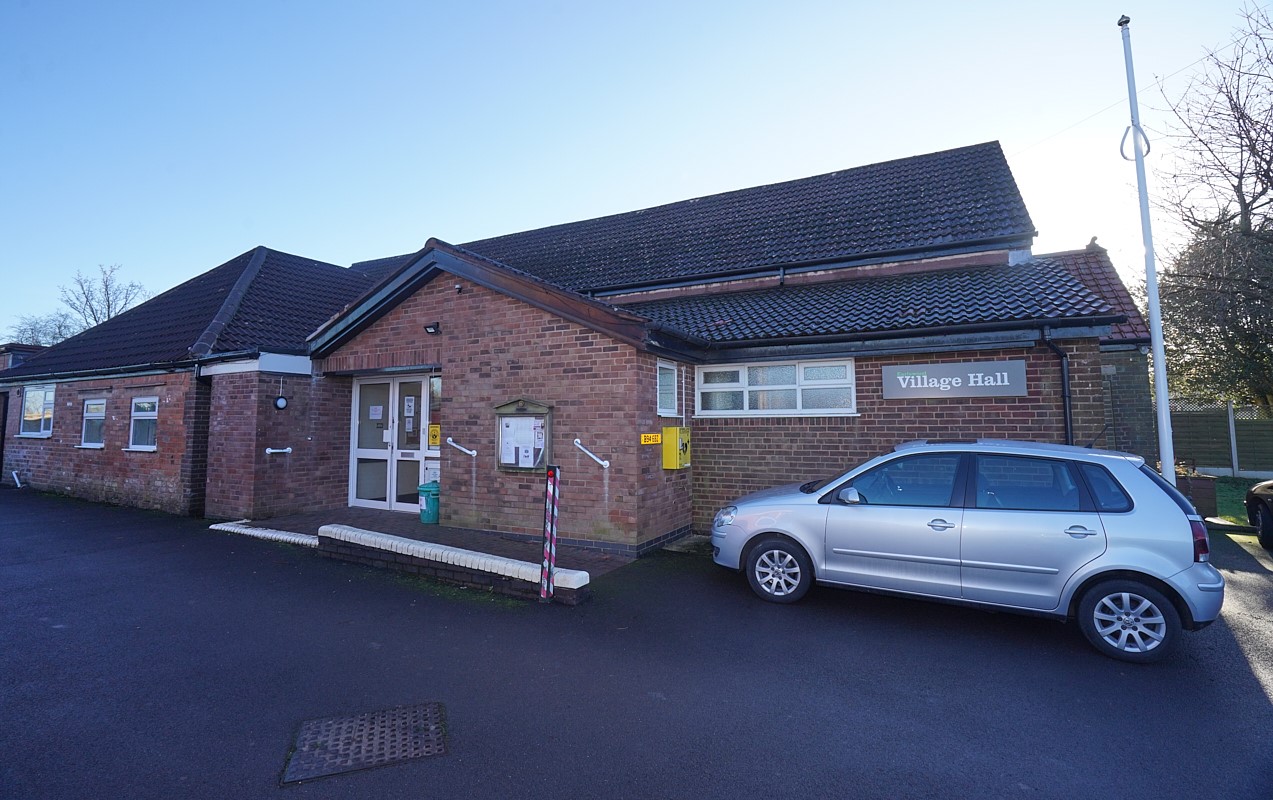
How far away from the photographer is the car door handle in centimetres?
447

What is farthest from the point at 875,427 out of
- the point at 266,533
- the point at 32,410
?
the point at 32,410

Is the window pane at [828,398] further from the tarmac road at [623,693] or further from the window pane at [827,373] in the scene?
the tarmac road at [623,693]

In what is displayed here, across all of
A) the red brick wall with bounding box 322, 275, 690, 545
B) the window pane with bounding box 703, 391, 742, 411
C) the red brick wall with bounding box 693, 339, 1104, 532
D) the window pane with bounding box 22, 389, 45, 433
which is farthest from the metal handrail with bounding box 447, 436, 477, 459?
the window pane with bounding box 22, 389, 45, 433

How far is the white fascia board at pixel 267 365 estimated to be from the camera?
9.94 m

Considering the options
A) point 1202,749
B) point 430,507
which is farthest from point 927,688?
point 430,507

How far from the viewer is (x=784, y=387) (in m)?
8.65

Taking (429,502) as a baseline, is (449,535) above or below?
below

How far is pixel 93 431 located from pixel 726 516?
15.1 m

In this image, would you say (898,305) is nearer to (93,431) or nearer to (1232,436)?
(1232,436)

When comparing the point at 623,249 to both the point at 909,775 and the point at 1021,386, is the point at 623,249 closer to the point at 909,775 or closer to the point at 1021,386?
the point at 1021,386

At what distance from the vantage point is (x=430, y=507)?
368 inches

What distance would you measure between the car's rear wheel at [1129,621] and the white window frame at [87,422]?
17274 millimetres

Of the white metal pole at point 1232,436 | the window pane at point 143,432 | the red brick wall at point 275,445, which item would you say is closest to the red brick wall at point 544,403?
the red brick wall at point 275,445

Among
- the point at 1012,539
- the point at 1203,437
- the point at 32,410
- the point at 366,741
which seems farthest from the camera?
the point at 1203,437
